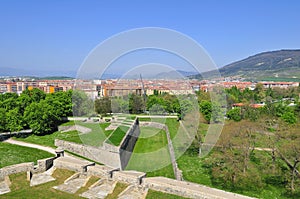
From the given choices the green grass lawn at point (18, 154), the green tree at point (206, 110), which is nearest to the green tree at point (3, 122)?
the green grass lawn at point (18, 154)

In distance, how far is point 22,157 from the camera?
14305 millimetres

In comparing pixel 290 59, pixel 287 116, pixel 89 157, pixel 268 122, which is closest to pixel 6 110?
pixel 89 157

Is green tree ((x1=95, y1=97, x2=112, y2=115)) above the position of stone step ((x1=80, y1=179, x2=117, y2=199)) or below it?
above

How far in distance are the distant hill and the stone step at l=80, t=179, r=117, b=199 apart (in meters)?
127

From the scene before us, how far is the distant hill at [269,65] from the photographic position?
13388 cm

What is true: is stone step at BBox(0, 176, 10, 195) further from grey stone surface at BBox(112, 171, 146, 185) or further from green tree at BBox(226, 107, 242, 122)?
green tree at BBox(226, 107, 242, 122)

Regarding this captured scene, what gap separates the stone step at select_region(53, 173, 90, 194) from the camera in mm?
9617

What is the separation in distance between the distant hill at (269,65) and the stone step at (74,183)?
127 metres

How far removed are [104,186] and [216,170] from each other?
5.22 meters

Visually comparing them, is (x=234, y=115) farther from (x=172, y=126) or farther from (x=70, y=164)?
(x=70, y=164)

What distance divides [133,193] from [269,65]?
167 metres

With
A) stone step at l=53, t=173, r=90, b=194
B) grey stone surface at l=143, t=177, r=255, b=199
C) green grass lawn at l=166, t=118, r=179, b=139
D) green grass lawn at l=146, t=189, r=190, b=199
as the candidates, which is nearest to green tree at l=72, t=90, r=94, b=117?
green grass lawn at l=166, t=118, r=179, b=139

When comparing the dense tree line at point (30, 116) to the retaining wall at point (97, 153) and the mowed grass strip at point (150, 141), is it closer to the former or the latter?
the retaining wall at point (97, 153)

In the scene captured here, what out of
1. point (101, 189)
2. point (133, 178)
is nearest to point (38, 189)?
point (101, 189)
